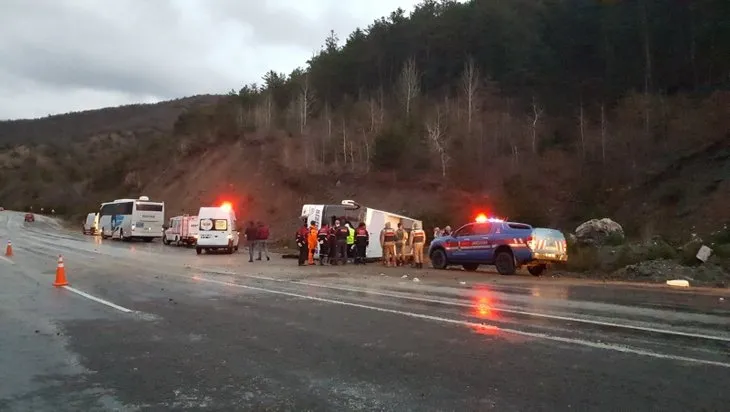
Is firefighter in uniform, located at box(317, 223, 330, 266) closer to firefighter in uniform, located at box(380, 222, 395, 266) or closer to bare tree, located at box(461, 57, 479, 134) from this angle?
firefighter in uniform, located at box(380, 222, 395, 266)

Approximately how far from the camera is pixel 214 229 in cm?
3459

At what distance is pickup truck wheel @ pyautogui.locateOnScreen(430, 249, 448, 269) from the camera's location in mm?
23578

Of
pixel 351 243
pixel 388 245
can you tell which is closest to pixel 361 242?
pixel 351 243

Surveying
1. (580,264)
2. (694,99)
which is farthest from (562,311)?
(694,99)

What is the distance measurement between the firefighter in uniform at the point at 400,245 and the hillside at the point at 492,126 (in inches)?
564

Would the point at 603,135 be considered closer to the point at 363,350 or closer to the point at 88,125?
the point at 363,350

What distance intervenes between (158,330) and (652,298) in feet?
33.0

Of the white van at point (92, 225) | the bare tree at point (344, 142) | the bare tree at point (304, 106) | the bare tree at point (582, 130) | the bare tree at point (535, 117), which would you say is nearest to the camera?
the bare tree at point (582, 130)

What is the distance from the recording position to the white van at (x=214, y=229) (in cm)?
3431

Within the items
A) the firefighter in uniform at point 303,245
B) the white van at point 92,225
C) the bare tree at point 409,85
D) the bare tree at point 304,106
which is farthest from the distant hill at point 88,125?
the firefighter in uniform at point 303,245

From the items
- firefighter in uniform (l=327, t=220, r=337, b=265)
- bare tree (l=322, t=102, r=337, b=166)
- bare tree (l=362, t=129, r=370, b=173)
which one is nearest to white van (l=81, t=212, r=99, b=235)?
bare tree (l=322, t=102, r=337, b=166)

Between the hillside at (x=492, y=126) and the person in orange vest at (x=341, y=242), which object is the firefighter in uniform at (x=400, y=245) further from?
the hillside at (x=492, y=126)

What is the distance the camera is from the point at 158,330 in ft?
30.7

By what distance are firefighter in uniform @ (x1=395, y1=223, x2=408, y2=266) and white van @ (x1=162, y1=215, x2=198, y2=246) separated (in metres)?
19.9
